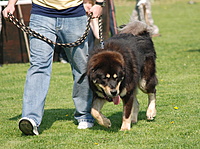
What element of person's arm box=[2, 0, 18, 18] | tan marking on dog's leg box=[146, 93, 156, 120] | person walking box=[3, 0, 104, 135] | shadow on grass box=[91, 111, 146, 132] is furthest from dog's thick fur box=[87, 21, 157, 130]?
person's arm box=[2, 0, 18, 18]

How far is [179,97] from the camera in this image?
653 centimetres

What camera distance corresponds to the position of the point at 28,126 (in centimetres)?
434

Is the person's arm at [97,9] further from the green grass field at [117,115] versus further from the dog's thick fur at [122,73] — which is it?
the green grass field at [117,115]

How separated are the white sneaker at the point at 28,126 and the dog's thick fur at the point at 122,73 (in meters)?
0.76

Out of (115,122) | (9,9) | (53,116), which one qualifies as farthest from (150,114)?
(9,9)

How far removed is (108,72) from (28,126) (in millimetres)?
1079

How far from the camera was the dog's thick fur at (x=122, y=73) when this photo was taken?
450 cm

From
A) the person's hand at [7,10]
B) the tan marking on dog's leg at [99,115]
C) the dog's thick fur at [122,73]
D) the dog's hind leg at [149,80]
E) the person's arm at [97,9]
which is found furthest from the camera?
the dog's hind leg at [149,80]

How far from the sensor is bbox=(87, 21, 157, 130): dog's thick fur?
14.8 feet

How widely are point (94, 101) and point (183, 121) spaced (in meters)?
1.19

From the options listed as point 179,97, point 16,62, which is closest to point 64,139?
point 179,97

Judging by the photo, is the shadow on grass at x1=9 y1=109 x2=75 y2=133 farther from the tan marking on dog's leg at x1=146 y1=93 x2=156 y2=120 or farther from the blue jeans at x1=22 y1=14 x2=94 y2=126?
the tan marking on dog's leg at x1=146 y1=93 x2=156 y2=120

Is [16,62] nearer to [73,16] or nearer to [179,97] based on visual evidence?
[179,97]

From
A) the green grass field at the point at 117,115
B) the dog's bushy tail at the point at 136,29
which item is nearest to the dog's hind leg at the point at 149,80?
the green grass field at the point at 117,115
